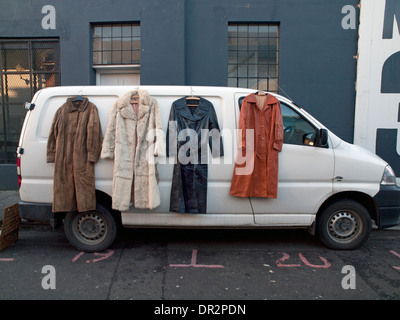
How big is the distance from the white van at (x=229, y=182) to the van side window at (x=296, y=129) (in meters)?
0.01

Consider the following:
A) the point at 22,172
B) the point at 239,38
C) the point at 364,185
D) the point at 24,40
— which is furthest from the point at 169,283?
the point at 24,40

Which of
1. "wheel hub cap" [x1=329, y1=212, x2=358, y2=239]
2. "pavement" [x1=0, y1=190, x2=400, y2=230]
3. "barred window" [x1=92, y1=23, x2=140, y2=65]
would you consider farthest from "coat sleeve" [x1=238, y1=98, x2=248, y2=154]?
"pavement" [x1=0, y1=190, x2=400, y2=230]

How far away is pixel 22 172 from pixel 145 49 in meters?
5.07

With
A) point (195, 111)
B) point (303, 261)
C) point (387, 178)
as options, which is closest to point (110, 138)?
point (195, 111)

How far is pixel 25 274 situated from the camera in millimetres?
3898

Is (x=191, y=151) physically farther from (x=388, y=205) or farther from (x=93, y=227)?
(x=388, y=205)

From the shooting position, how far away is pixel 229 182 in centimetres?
444

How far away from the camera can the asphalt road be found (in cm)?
347

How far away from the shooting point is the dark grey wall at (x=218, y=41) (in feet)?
26.9

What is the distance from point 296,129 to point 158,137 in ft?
6.62

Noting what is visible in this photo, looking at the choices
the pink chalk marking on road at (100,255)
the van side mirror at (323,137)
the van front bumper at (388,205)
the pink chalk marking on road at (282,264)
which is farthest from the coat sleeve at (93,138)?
the van front bumper at (388,205)

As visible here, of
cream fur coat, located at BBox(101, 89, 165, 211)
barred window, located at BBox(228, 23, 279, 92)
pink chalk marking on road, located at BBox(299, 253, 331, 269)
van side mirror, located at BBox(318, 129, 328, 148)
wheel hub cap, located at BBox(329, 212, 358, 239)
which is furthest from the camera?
barred window, located at BBox(228, 23, 279, 92)

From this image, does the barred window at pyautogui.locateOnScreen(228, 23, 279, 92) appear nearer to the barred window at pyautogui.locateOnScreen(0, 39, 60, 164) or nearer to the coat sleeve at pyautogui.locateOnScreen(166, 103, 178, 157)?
the coat sleeve at pyautogui.locateOnScreen(166, 103, 178, 157)

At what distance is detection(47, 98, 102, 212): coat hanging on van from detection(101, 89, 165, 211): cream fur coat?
24 centimetres
